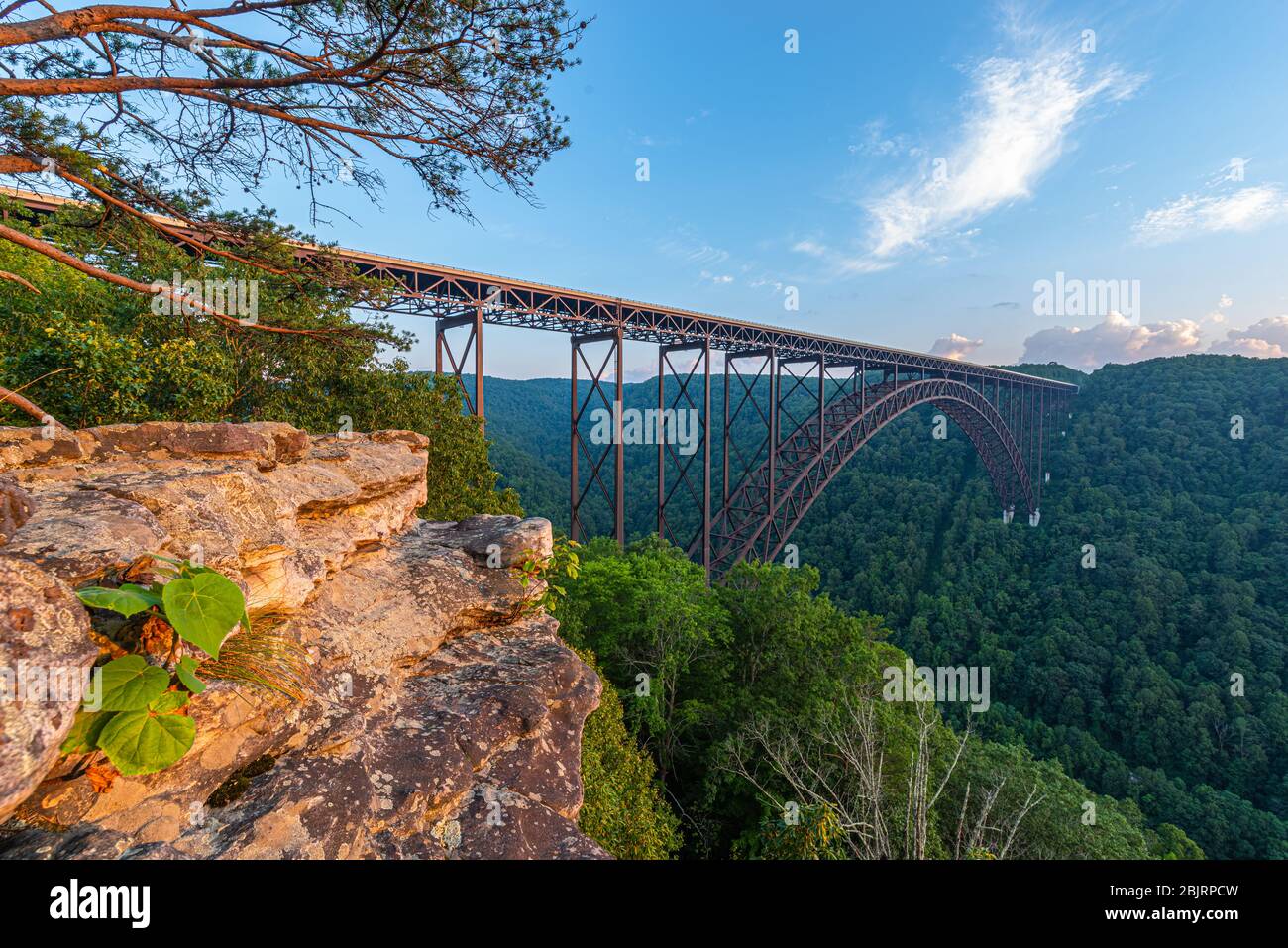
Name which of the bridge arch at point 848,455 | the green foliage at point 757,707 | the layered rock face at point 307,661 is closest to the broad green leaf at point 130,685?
the layered rock face at point 307,661

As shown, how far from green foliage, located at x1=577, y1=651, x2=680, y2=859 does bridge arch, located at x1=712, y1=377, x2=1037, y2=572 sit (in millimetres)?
8922

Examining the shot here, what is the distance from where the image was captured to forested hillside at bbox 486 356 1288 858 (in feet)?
71.0

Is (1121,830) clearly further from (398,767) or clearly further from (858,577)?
(858,577)

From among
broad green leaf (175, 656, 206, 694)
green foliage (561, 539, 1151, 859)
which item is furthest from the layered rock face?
green foliage (561, 539, 1151, 859)

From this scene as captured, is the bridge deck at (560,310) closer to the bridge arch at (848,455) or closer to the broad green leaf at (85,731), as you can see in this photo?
the bridge arch at (848,455)

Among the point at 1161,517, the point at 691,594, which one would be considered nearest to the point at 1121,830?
the point at 691,594

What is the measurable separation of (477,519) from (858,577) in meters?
32.5

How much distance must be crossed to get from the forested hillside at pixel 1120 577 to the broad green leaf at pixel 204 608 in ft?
89.5

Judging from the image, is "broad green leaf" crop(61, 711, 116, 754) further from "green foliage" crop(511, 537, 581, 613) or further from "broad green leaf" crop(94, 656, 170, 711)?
"green foliage" crop(511, 537, 581, 613)

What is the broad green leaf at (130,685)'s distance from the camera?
1794 millimetres

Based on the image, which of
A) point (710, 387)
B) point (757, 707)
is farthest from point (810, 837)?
point (710, 387)

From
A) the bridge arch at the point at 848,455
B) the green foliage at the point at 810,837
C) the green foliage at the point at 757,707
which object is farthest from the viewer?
the bridge arch at the point at 848,455
